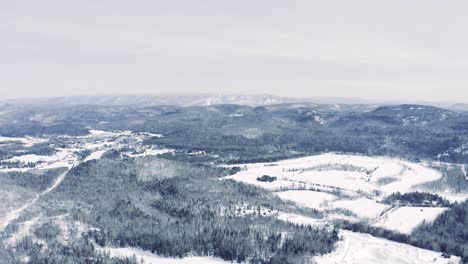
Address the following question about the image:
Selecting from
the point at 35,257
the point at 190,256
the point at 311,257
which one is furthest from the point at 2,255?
the point at 311,257

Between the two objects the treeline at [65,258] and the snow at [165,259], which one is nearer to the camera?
the treeline at [65,258]

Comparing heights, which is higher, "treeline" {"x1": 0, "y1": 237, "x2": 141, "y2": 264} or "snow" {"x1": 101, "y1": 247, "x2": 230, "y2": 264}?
"treeline" {"x1": 0, "y1": 237, "x2": 141, "y2": 264}

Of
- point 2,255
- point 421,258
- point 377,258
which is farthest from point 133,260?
point 421,258

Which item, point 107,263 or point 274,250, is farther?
point 274,250

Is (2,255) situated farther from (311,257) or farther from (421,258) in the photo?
(421,258)

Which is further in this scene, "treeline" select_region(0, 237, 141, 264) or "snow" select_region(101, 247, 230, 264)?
"snow" select_region(101, 247, 230, 264)

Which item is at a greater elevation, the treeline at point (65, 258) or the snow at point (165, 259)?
the treeline at point (65, 258)

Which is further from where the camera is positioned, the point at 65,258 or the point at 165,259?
the point at 165,259

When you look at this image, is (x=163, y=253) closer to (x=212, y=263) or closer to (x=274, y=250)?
(x=212, y=263)

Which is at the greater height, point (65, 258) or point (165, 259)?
point (65, 258)
